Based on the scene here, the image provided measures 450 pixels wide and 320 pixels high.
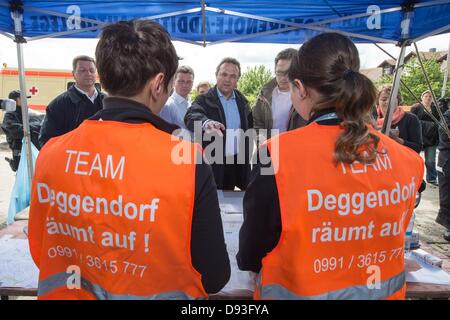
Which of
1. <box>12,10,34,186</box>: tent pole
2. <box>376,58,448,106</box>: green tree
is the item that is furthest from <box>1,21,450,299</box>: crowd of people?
<box>376,58,448,106</box>: green tree

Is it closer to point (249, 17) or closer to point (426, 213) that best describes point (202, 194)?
point (249, 17)

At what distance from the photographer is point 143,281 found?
1.00m

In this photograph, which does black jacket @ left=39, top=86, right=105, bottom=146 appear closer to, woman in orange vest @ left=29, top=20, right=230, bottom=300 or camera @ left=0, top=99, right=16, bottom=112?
camera @ left=0, top=99, right=16, bottom=112

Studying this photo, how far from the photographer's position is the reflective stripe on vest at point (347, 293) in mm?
1088

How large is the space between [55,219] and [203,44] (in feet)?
11.3

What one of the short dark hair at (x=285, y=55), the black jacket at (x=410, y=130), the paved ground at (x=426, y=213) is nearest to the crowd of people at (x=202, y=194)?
the short dark hair at (x=285, y=55)

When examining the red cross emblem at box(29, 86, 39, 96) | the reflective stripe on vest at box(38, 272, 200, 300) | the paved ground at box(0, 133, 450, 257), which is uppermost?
the red cross emblem at box(29, 86, 39, 96)

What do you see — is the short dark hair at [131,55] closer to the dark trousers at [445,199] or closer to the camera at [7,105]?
the camera at [7,105]

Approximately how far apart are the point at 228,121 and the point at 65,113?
1626mm

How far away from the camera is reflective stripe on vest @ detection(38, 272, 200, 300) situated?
102 centimetres

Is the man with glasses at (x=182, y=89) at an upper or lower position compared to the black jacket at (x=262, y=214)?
upper

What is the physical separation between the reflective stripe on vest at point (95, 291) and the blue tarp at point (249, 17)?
2.85m

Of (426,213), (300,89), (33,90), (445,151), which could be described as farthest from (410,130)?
(33,90)

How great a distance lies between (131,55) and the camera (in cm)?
98
